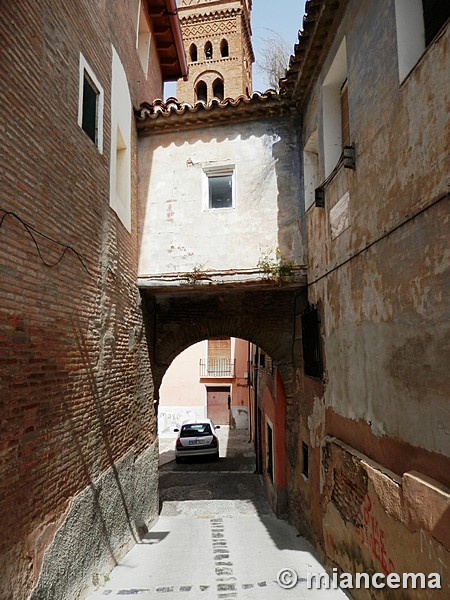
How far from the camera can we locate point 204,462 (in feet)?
46.9

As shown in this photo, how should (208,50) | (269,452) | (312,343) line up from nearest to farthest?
1. (312,343)
2. (269,452)
3. (208,50)

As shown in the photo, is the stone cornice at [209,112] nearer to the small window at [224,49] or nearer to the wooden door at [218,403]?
the wooden door at [218,403]

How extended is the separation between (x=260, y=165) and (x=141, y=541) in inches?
252

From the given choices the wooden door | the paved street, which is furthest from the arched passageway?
the wooden door

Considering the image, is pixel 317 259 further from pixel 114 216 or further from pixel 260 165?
pixel 114 216

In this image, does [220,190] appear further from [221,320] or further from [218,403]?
[218,403]

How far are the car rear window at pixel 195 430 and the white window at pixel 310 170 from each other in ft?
33.0

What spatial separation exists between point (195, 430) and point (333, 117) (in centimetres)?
1164

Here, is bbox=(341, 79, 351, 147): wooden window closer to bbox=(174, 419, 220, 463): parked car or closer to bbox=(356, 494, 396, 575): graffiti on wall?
bbox=(356, 494, 396, 575): graffiti on wall

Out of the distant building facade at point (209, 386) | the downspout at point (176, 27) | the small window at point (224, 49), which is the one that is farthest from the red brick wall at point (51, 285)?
the small window at point (224, 49)

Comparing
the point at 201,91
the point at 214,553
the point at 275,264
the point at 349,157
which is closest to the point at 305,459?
the point at 214,553

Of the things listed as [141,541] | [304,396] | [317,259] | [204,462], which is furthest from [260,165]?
[204,462]

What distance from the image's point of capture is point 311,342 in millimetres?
6531

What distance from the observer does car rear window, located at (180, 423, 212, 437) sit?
14516 mm
